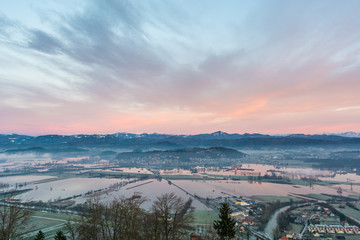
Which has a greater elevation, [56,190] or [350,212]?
[350,212]

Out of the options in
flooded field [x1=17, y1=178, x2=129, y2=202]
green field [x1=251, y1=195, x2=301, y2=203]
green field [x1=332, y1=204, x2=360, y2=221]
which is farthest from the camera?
flooded field [x1=17, y1=178, x2=129, y2=202]

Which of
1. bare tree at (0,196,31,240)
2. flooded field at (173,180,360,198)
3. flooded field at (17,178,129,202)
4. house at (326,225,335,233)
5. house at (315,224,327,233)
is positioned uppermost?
bare tree at (0,196,31,240)

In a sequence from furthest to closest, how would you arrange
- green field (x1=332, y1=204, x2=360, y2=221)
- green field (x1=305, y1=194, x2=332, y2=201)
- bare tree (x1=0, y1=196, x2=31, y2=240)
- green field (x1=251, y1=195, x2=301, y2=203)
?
1. green field (x1=305, y1=194, x2=332, y2=201)
2. green field (x1=251, y1=195, x2=301, y2=203)
3. green field (x1=332, y1=204, x2=360, y2=221)
4. bare tree (x1=0, y1=196, x2=31, y2=240)

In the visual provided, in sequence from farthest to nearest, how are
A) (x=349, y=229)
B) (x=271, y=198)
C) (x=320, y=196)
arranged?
1. (x=320, y=196)
2. (x=271, y=198)
3. (x=349, y=229)

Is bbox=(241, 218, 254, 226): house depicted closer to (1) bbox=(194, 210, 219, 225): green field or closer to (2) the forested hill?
(1) bbox=(194, 210, 219, 225): green field

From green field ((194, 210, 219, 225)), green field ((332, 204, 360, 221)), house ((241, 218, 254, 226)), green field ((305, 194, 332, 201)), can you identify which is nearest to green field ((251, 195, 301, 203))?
green field ((305, 194, 332, 201))

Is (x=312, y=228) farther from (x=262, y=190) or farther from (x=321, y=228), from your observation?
(x=262, y=190)

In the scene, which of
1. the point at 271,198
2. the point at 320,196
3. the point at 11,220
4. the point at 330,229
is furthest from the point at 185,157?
the point at 11,220

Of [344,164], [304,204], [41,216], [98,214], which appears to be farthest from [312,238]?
[344,164]

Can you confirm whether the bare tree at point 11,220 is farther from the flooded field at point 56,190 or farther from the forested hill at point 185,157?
the forested hill at point 185,157

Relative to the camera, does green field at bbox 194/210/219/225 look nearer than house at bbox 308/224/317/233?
No

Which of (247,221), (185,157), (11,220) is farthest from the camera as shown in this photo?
(185,157)

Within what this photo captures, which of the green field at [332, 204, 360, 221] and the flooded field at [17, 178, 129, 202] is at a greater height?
the green field at [332, 204, 360, 221]
